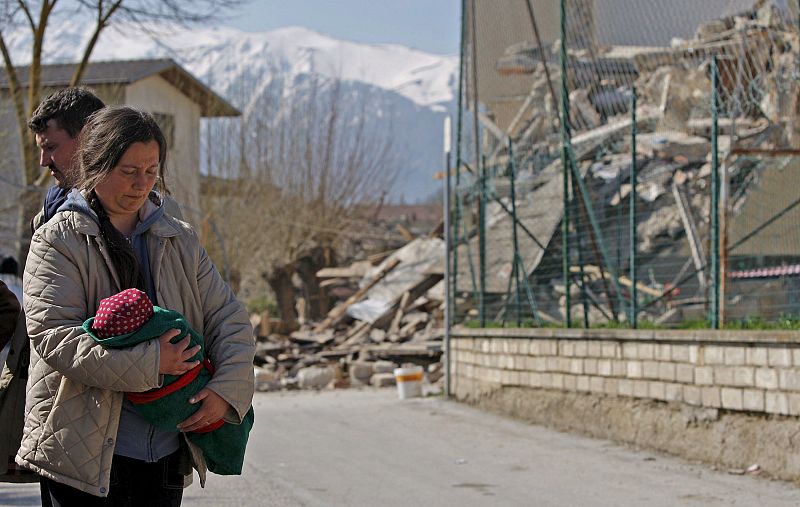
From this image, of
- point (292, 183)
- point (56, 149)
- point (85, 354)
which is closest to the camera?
point (85, 354)

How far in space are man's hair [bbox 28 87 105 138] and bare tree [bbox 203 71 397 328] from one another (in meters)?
29.1

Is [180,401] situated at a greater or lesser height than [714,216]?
lesser

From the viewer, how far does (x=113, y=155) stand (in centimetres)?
322

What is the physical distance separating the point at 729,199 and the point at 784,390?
3699mm

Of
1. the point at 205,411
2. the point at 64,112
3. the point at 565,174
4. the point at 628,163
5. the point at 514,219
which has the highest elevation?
the point at 628,163

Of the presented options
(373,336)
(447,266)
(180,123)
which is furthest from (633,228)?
(180,123)

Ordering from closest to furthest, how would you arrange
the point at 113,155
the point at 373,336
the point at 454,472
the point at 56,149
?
1. the point at 113,155
2. the point at 56,149
3. the point at 454,472
4. the point at 373,336

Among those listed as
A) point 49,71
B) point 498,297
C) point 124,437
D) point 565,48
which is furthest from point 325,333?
point 124,437

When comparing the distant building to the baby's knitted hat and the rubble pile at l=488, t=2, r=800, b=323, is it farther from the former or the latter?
the baby's knitted hat

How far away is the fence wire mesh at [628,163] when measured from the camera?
34.7ft

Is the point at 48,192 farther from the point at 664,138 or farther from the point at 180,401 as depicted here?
the point at 664,138

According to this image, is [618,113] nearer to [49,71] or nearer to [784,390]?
[784,390]

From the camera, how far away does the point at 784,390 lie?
26.7 feet

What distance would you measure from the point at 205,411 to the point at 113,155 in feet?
2.45
